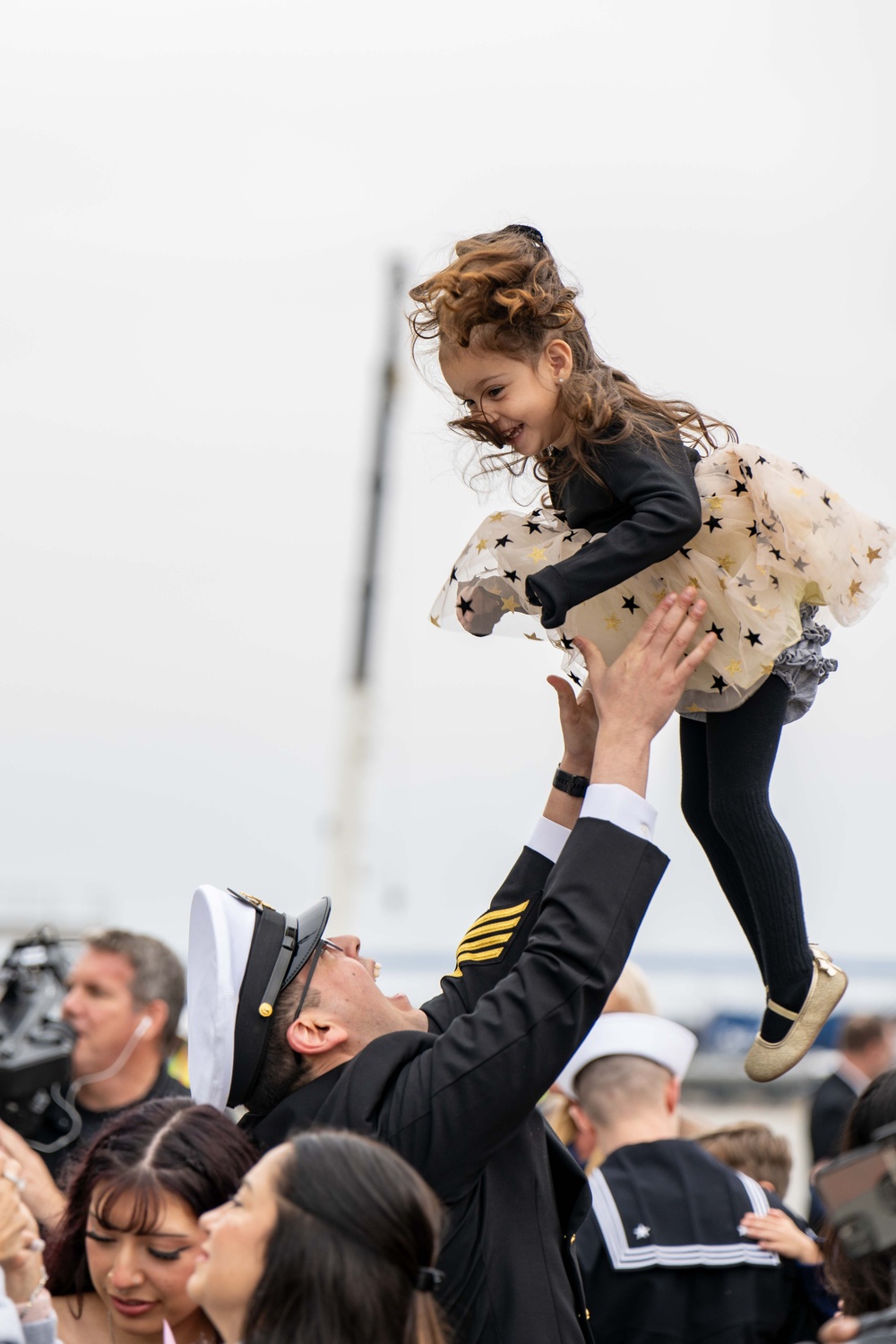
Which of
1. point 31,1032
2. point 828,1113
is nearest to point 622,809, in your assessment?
point 31,1032

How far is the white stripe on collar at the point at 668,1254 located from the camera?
3.09 meters

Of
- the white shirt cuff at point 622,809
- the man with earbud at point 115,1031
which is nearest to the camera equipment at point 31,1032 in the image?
the man with earbud at point 115,1031

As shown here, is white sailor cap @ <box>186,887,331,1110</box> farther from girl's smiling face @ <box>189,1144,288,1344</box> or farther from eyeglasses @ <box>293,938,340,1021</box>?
girl's smiling face @ <box>189,1144,288,1344</box>

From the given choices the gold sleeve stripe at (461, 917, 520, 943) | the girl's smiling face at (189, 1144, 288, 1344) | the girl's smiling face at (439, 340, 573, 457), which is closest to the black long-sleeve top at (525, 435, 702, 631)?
the girl's smiling face at (439, 340, 573, 457)

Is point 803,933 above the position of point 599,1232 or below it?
above

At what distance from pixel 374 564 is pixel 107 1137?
8137 mm

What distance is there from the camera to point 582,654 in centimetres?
244

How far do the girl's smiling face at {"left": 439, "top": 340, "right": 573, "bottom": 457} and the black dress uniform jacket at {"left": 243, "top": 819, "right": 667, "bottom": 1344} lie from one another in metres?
0.70

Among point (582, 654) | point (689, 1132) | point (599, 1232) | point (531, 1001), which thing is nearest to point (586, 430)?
point (582, 654)

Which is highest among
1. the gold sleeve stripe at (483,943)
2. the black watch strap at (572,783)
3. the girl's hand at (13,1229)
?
the black watch strap at (572,783)

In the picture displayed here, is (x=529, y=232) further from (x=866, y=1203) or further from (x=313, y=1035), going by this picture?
(x=866, y=1203)

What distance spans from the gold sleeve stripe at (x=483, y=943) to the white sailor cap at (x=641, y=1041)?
989 mm

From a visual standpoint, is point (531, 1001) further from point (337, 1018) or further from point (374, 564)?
point (374, 564)

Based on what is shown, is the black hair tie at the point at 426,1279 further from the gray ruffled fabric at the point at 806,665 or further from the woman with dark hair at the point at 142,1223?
the gray ruffled fabric at the point at 806,665
